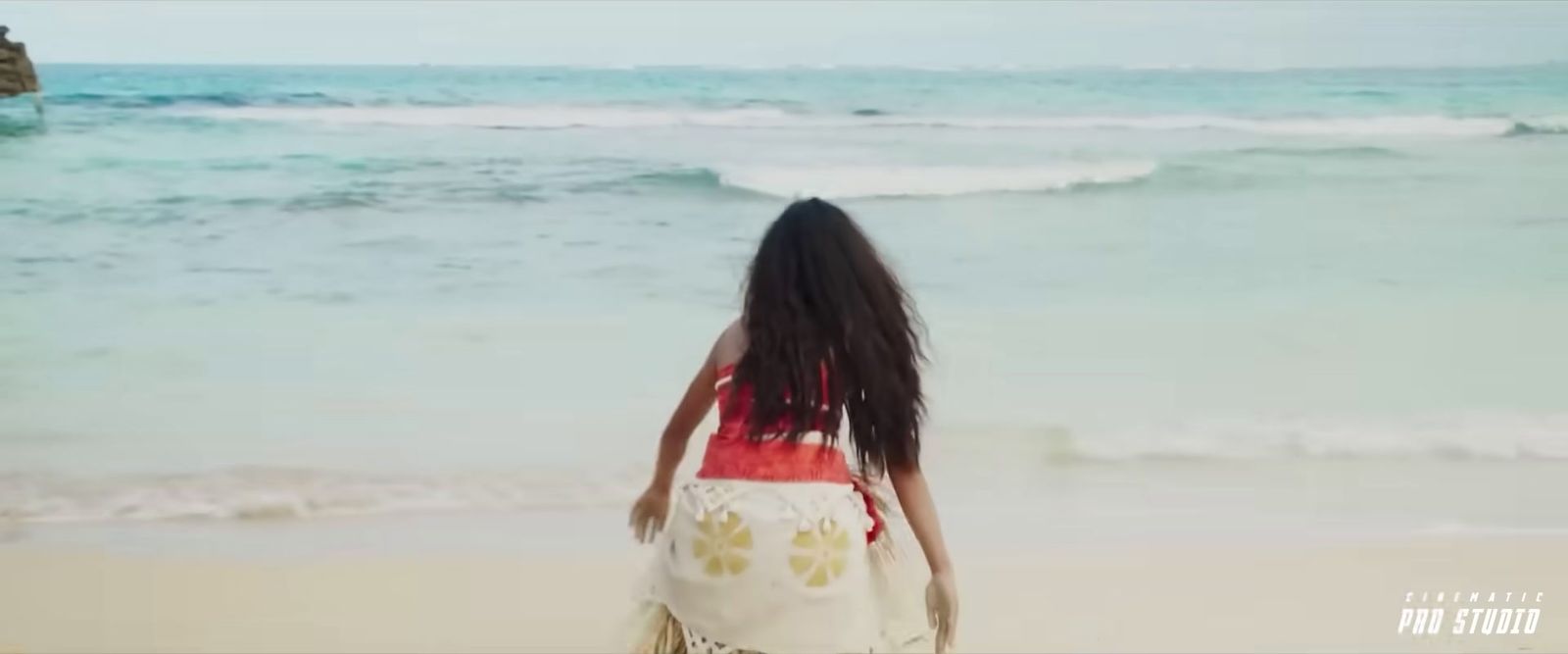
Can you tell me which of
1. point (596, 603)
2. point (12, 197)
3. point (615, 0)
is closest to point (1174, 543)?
point (596, 603)

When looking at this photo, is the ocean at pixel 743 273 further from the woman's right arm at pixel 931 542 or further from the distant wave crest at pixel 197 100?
the woman's right arm at pixel 931 542

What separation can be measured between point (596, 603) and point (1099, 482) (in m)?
1.50

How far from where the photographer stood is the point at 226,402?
4.73 m

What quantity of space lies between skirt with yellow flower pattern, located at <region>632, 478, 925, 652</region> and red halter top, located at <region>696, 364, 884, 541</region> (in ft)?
→ 0.04

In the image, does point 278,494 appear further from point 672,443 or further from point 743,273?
point 672,443

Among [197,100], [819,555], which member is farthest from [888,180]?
[819,555]

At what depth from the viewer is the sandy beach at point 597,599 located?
11.3 feet

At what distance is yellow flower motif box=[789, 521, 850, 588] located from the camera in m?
2.27

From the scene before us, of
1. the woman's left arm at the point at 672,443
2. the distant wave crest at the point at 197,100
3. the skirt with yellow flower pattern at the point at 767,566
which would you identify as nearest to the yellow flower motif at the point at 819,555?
the skirt with yellow flower pattern at the point at 767,566

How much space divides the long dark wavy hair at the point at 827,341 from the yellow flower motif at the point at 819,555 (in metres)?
0.13

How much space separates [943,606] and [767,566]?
0.29 meters

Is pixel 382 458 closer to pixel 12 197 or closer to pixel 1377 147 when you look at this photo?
pixel 12 197

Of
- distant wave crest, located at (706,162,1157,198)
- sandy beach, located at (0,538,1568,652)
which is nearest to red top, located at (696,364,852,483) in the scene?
sandy beach, located at (0,538,1568,652)

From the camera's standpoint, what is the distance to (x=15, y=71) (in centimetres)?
523
